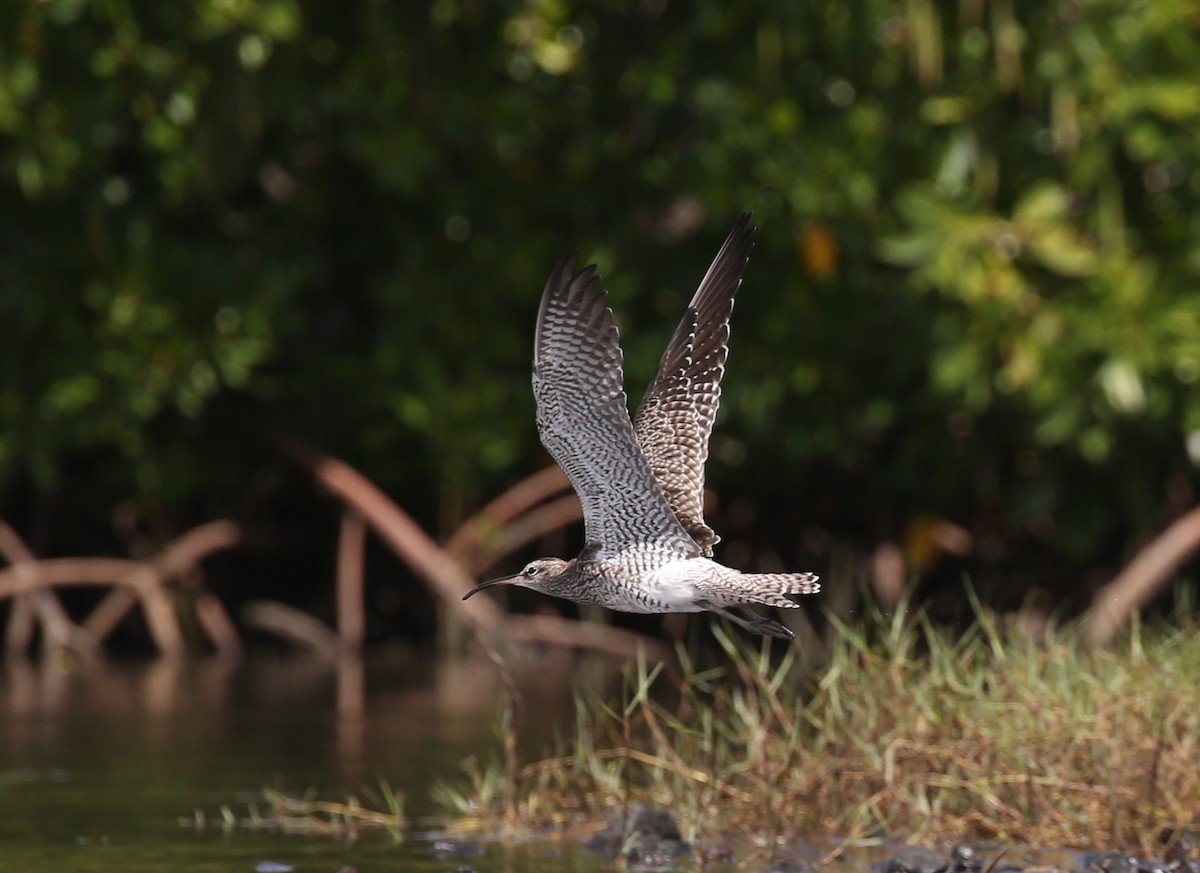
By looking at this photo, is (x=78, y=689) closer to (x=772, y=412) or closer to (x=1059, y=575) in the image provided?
(x=772, y=412)

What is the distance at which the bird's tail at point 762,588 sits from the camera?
7090mm

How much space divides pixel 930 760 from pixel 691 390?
66.4 inches

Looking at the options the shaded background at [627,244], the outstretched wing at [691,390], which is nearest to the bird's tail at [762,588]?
the outstretched wing at [691,390]

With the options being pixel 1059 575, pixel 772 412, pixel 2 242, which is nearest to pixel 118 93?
pixel 2 242

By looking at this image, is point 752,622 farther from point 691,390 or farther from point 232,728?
point 232,728

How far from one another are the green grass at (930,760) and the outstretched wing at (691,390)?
2.34ft

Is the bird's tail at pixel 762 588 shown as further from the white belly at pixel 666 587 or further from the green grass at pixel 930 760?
the green grass at pixel 930 760

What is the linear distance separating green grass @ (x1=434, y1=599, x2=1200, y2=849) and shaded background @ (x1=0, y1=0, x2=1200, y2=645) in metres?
5.40

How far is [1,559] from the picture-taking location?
632 inches

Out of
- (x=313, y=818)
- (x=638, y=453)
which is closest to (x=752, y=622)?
(x=638, y=453)

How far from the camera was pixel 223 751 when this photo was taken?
1088 cm

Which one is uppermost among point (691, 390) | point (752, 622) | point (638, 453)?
point (691, 390)

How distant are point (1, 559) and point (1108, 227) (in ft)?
27.3

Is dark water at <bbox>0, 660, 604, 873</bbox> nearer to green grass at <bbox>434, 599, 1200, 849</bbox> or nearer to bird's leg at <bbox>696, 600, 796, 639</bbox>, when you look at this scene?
green grass at <bbox>434, 599, 1200, 849</bbox>
